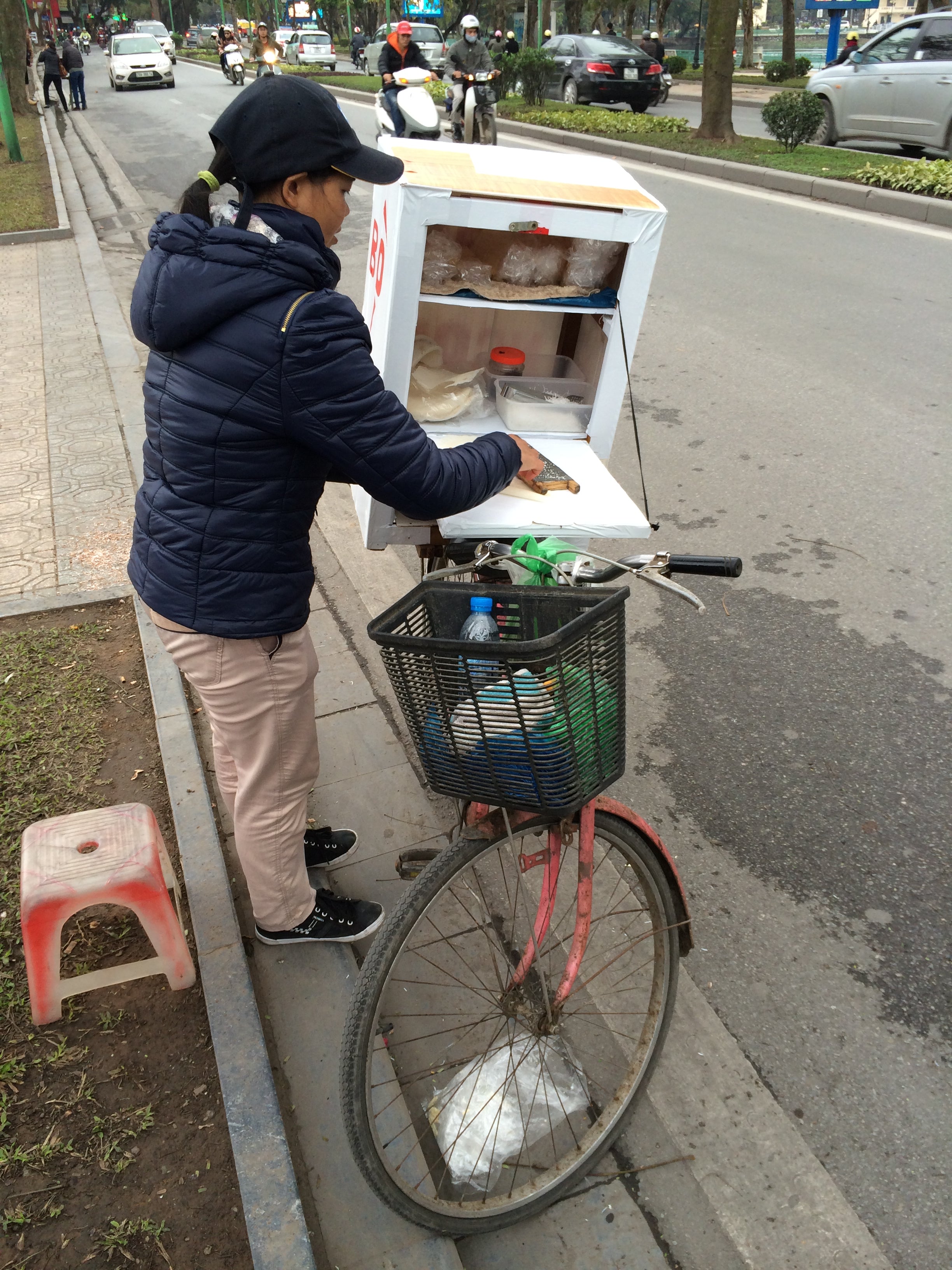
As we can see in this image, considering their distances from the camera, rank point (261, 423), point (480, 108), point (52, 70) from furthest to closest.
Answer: point (52, 70)
point (480, 108)
point (261, 423)

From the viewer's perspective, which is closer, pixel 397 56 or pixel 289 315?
pixel 289 315

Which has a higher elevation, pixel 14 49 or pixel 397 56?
pixel 397 56

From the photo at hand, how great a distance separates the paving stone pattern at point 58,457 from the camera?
445 cm

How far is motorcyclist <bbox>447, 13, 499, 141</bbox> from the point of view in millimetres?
15406

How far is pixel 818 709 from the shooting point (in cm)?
353

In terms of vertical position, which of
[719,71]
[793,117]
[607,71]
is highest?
[607,71]

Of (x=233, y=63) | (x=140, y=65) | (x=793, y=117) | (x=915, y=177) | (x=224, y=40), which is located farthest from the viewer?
(x=224, y=40)

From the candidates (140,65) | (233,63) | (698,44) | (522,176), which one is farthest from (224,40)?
(522,176)

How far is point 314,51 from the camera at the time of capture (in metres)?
41.1

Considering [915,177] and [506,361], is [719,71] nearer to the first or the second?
[915,177]

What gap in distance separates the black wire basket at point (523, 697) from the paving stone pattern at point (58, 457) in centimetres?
299

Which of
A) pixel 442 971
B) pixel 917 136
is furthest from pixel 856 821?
pixel 917 136

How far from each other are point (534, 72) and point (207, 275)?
871 inches

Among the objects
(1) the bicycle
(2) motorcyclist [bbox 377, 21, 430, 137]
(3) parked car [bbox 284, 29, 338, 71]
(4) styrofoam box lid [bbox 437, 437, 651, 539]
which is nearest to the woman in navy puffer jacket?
(4) styrofoam box lid [bbox 437, 437, 651, 539]
